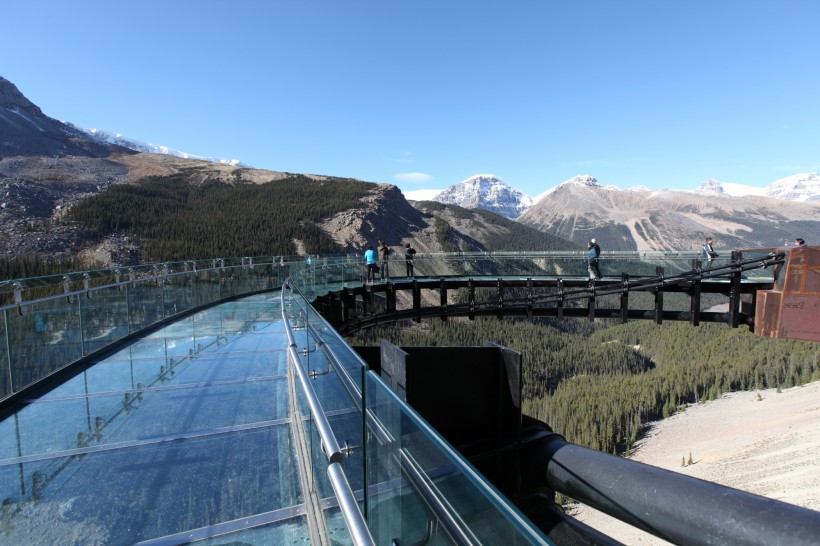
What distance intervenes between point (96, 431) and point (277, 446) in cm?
205

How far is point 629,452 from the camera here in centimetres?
6031

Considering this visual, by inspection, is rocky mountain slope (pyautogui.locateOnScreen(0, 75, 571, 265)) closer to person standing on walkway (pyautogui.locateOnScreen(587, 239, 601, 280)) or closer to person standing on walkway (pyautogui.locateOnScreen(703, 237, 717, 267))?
person standing on walkway (pyautogui.locateOnScreen(587, 239, 601, 280))

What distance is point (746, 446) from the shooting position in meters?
39.5

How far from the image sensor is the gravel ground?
28.3 metres

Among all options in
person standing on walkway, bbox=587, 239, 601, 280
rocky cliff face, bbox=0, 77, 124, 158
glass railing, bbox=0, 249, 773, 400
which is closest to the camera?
glass railing, bbox=0, 249, 773, 400

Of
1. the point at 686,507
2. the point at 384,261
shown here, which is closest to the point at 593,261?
the point at 384,261

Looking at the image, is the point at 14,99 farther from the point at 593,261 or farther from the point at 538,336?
the point at 593,261

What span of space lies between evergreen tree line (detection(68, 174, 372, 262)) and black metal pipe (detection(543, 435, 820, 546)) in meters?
88.4

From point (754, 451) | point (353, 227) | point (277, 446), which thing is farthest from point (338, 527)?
point (353, 227)

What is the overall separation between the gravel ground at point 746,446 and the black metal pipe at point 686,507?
23.7 meters

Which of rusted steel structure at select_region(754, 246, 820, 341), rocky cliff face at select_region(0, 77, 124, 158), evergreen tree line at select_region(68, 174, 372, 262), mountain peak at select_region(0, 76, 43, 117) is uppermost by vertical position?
mountain peak at select_region(0, 76, 43, 117)

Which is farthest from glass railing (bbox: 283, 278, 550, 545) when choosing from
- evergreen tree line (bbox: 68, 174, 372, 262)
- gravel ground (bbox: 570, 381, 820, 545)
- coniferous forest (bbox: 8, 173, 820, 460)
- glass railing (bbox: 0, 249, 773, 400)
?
evergreen tree line (bbox: 68, 174, 372, 262)

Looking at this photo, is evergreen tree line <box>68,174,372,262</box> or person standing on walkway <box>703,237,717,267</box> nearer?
person standing on walkway <box>703,237,717,267</box>

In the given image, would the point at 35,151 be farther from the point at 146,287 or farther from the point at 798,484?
the point at 798,484
